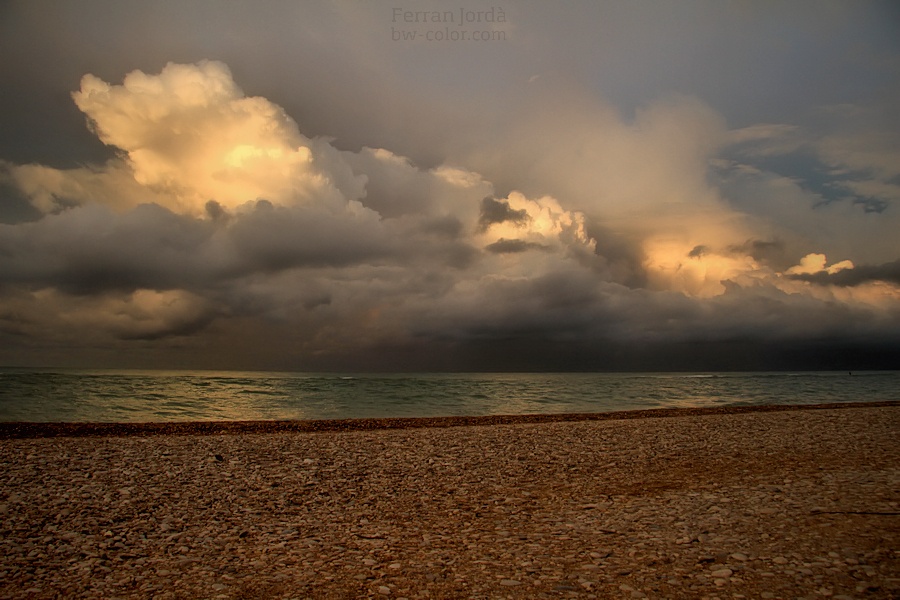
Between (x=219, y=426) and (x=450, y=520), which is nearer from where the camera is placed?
(x=450, y=520)

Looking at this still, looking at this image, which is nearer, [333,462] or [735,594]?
[735,594]

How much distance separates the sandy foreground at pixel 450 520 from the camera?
5.21 m

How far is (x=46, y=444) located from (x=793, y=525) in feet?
59.4

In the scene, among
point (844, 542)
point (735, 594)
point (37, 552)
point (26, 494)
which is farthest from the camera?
point (26, 494)

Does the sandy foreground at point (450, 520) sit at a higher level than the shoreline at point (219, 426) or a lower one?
higher

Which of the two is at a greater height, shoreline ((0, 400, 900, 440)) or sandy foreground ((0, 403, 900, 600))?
sandy foreground ((0, 403, 900, 600))

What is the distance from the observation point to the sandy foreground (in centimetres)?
521

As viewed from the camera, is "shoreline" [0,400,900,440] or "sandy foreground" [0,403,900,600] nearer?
"sandy foreground" [0,403,900,600]

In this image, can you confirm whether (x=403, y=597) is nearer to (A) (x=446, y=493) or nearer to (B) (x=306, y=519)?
(B) (x=306, y=519)

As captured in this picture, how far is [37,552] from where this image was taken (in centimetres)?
627

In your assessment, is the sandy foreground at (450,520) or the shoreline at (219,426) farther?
the shoreline at (219,426)

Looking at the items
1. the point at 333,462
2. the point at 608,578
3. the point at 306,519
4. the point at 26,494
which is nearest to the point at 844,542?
the point at 608,578

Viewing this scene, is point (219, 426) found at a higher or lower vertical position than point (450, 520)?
lower

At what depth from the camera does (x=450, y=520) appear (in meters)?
7.49
